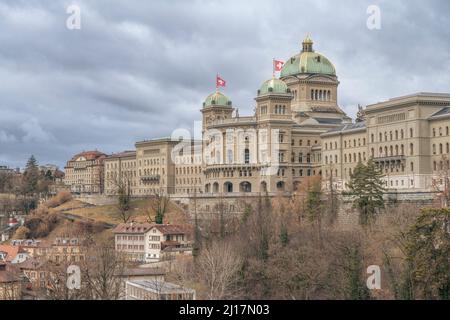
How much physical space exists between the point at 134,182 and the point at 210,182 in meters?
39.6

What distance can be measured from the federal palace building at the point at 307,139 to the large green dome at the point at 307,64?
0.16 meters

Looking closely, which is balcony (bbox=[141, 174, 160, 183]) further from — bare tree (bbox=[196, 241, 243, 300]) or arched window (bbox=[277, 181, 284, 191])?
bare tree (bbox=[196, 241, 243, 300])

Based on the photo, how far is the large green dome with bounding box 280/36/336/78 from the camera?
145m

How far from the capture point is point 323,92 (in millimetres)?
145750

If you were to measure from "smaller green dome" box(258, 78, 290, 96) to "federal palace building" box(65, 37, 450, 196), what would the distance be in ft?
0.49

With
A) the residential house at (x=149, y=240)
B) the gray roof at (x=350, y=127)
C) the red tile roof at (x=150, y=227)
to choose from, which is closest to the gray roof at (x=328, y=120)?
the gray roof at (x=350, y=127)

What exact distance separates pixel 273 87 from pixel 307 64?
12320 millimetres

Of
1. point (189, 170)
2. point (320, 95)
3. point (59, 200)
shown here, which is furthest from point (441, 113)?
point (59, 200)

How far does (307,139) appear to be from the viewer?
138 m

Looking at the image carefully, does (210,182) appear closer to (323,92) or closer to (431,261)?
(323,92)

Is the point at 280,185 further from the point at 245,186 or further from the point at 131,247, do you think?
the point at 131,247

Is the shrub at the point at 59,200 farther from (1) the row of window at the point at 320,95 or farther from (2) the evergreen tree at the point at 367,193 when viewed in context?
(2) the evergreen tree at the point at 367,193

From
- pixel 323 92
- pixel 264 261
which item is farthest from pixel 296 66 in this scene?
pixel 264 261

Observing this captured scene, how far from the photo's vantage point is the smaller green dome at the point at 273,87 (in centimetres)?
13500
